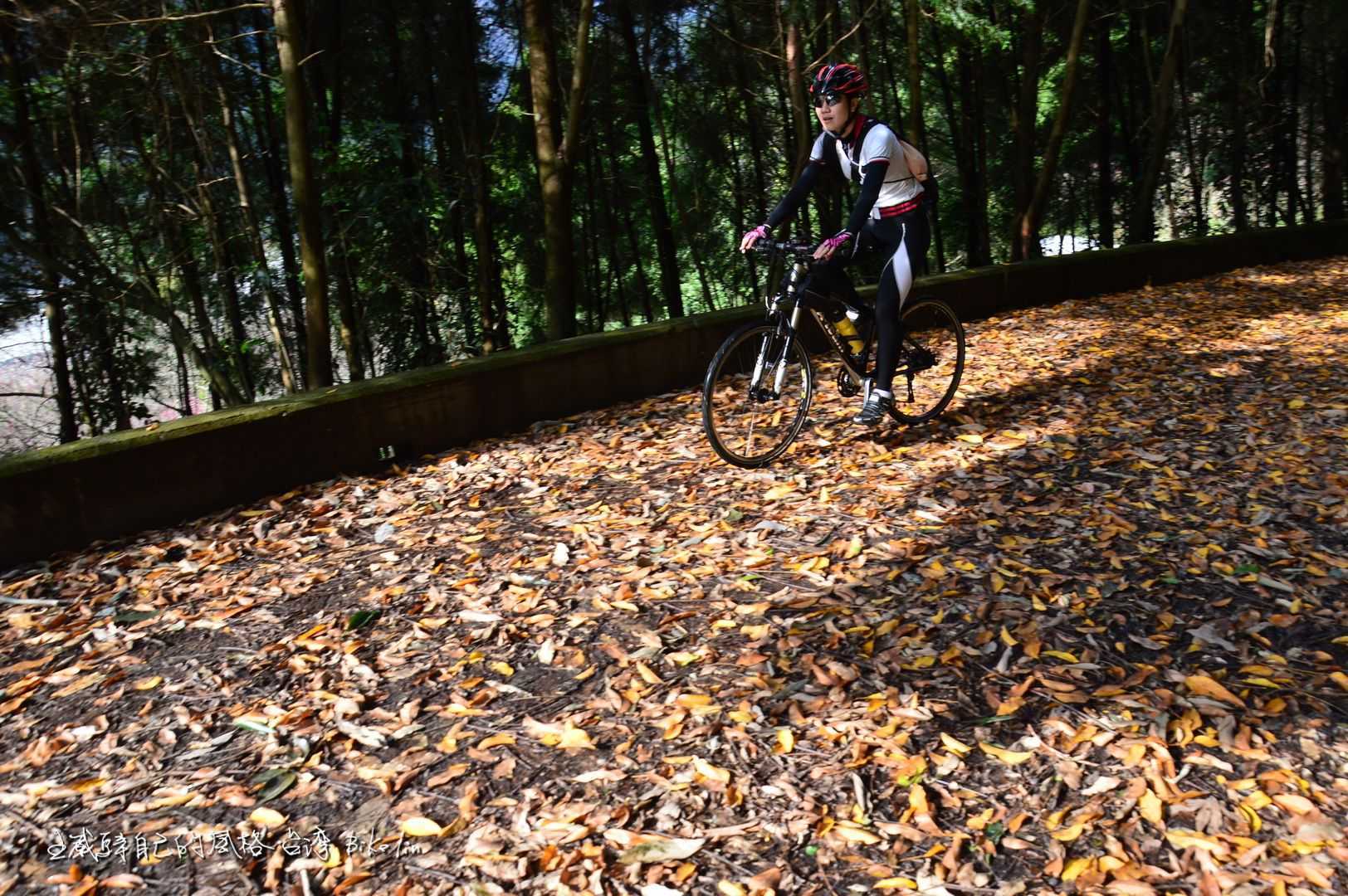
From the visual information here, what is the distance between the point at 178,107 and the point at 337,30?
2405 mm

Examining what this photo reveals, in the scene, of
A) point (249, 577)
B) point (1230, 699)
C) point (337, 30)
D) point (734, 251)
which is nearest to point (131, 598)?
point (249, 577)

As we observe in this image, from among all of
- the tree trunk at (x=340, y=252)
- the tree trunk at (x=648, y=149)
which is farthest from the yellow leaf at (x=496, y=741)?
the tree trunk at (x=648, y=149)

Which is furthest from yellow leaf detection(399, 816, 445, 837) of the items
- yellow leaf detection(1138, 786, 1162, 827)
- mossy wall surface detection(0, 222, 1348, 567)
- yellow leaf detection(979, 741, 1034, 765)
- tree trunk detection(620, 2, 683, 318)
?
tree trunk detection(620, 2, 683, 318)

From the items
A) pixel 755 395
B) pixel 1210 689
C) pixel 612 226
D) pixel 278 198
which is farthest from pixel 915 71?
pixel 1210 689

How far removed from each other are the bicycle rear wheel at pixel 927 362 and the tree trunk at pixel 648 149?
539cm

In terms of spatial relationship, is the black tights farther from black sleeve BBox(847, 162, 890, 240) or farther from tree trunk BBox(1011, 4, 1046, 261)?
tree trunk BBox(1011, 4, 1046, 261)

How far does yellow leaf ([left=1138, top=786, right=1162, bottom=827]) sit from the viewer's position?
2.44 m

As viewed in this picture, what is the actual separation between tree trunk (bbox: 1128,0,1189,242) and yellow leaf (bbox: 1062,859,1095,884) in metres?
12.8

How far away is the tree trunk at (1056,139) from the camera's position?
35.8 ft

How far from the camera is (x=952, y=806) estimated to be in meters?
2.55

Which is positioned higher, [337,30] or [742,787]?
[337,30]

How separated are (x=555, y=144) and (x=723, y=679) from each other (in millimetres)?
5744

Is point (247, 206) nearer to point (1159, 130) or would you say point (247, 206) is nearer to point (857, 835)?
point (857, 835)

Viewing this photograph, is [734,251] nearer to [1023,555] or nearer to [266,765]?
[1023,555]
